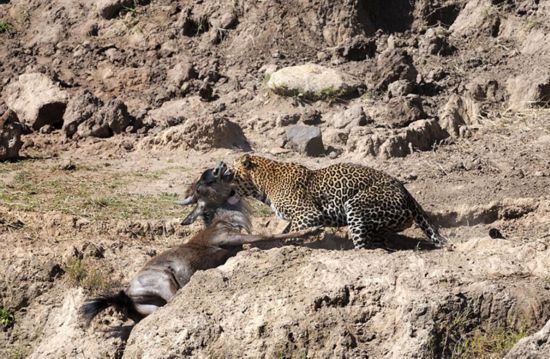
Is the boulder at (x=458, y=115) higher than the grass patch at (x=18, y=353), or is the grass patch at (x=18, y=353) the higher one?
the grass patch at (x=18, y=353)

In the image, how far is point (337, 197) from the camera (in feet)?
41.3

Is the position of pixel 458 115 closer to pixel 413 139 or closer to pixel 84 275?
pixel 413 139

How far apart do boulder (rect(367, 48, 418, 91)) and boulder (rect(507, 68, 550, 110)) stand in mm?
1527

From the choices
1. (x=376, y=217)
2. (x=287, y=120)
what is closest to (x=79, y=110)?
(x=287, y=120)

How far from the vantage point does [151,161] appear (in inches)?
620

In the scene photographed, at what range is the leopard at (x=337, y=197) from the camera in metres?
12.2

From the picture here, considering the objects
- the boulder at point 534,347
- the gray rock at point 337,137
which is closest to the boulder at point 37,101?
the gray rock at point 337,137

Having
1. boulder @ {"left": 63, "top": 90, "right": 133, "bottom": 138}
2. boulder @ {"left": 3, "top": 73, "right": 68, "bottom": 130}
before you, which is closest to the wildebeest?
boulder @ {"left": 63, "top": 90, "right": 133, "bottom": 138}

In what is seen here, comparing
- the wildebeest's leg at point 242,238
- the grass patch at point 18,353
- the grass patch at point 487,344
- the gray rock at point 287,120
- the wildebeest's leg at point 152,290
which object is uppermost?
the grass patch at point 487,344

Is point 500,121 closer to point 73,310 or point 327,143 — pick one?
point 327,143

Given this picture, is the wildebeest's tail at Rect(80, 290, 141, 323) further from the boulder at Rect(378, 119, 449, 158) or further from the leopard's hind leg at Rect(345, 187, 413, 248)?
the boulder at Rect(378, 119, 449, 158)

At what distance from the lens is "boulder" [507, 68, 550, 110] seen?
1658 centimetres

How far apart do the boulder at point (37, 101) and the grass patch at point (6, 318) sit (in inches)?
255

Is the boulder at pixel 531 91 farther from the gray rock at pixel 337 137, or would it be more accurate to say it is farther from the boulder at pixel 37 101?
the boulder at pixel 37 101
